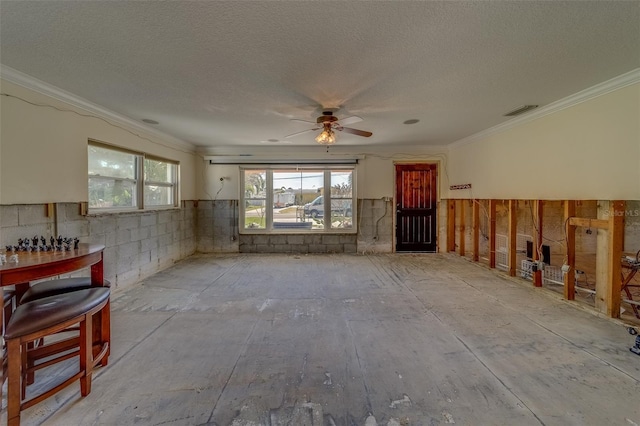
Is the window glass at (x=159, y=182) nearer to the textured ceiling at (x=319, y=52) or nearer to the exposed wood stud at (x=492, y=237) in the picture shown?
the textured ceiling at (x=319, y=52)

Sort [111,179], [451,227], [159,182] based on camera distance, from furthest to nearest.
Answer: [451,227]
[159,182]
[111,179]

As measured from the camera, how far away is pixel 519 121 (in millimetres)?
3979

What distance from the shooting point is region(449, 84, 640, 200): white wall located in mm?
2656

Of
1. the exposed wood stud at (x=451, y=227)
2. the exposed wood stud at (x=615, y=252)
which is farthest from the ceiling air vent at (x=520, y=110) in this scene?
the exposed wood stud at (x=451, y=227)

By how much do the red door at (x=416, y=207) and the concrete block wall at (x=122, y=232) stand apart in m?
4.72

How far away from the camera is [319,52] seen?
2111mm

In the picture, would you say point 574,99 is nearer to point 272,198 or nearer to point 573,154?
point 573,154

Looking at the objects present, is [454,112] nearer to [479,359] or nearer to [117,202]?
[479,359]

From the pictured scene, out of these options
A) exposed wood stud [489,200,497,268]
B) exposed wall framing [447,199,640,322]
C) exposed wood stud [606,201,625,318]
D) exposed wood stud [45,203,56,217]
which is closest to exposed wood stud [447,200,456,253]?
exposed wall framing [447,199,640,322]

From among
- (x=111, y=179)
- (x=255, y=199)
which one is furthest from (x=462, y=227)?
(x=111, y=179)

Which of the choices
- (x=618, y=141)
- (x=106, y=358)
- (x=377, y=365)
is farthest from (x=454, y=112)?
(x=106, y=358)

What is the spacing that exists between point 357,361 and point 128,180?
13.6 feet

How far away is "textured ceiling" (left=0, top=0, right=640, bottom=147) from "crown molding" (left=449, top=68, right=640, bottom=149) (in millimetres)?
116

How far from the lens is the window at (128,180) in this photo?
3.50 metres
